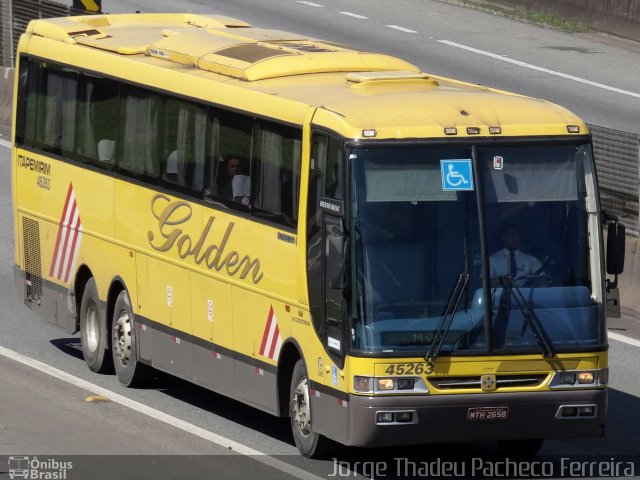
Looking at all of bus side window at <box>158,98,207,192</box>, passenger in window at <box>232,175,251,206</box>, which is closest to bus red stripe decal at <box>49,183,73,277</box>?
bus side window at <box>158,98,207,192</box>

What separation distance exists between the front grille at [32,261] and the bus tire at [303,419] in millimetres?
5538

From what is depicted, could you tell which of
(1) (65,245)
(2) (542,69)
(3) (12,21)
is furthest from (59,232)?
(2) (542,69)

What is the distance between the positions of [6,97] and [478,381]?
60.7 ft

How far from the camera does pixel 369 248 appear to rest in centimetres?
1205

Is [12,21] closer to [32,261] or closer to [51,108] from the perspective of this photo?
[32,261]

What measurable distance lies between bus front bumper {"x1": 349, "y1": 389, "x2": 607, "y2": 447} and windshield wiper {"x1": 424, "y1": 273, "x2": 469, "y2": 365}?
1.07 ft

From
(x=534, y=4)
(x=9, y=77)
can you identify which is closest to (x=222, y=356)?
(x=9, y=77)

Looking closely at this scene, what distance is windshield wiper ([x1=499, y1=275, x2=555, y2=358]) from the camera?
40.0ft

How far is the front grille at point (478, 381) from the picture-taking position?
475 inches

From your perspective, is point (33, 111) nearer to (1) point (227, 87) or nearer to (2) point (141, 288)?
(2) point (141, 288)

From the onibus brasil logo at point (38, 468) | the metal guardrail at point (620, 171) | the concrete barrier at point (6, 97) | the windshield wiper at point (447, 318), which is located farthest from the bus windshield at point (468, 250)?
the concrete barrier at point (6, 97)

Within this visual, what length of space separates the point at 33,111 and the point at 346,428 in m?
7.25

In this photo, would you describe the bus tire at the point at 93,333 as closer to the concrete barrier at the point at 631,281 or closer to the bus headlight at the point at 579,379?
the bus headlight at the point at 579,379

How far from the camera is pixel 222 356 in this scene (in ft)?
47.1
